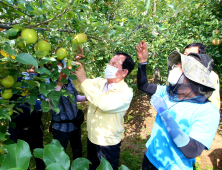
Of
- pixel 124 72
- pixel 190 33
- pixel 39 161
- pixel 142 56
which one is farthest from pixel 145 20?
pixel 190 33

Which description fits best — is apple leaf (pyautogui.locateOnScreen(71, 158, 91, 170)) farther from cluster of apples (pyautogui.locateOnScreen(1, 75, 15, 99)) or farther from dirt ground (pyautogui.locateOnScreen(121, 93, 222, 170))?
dirt ground (pyautogui.locateOnScreen(121, 93, 222, 170))

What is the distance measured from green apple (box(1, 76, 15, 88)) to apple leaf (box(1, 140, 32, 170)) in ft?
2.29

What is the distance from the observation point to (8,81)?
100 centimetres

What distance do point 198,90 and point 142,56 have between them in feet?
2.44

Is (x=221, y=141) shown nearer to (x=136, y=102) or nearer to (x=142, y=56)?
(x=136, y=102)

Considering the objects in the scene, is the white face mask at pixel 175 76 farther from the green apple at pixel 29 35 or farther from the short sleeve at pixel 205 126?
the green apple at pixel 29 35

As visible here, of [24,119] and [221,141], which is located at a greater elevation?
[24,119]

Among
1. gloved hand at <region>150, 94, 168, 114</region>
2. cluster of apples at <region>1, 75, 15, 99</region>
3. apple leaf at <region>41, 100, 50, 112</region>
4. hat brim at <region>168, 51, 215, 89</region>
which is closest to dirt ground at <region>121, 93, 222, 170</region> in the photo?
gloved hand at <region>150, 94, 168, 114</region>

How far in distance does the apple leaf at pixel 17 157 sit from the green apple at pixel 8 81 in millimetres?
697

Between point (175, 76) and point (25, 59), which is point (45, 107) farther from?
point (175, 76)

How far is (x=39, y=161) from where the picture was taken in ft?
6.98

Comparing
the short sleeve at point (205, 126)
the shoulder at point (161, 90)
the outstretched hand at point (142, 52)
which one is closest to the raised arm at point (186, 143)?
the short sleeve at point (205, 126)

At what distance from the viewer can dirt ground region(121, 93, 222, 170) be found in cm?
310

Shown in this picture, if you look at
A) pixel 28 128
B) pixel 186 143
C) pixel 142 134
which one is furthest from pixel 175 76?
pixel 142 134
